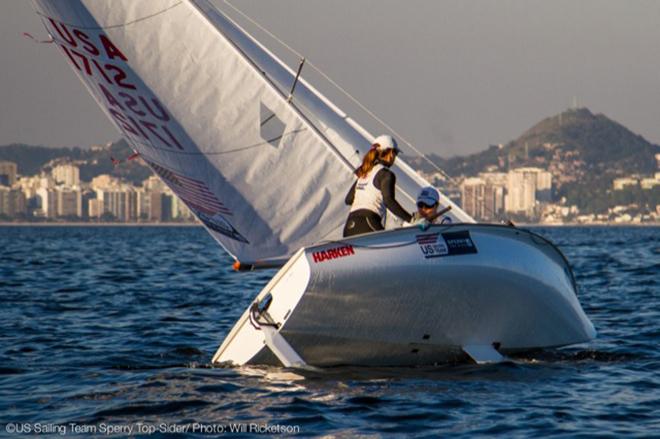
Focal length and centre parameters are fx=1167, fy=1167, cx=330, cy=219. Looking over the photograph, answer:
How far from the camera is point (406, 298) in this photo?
37.8 feet

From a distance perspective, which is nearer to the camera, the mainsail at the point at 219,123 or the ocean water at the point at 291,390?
the ocean water at the point at 291,390

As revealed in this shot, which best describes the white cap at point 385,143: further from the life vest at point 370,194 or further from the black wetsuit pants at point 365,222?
the black wetsuit pants at point 365,222

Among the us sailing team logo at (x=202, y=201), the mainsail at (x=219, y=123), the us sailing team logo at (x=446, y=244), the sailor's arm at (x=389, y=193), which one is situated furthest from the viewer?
the us sailing team logo at (x=202, y=201)

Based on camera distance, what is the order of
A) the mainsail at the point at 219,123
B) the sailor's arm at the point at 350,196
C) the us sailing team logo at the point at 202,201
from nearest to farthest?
the sailor's arm at the point at 350,196 < the mainsail at the point at 219,123 < the us sailing team logo at the point at 202,201

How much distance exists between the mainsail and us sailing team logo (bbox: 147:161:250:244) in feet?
0.06

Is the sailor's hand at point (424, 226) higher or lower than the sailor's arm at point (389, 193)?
lower

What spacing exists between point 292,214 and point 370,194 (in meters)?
2.07

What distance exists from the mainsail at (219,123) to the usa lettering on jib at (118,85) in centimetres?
2

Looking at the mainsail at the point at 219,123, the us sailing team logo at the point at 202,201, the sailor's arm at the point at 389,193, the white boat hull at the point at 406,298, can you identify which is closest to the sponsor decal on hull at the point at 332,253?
the white boat hull at the point at 406,298

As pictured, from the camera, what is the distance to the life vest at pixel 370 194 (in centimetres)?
1235

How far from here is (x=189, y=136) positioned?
14148 millimetres

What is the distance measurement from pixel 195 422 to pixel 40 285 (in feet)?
58.8

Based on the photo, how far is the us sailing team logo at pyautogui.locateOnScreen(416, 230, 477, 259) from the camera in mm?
11625

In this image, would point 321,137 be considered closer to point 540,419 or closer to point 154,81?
point 154,81
